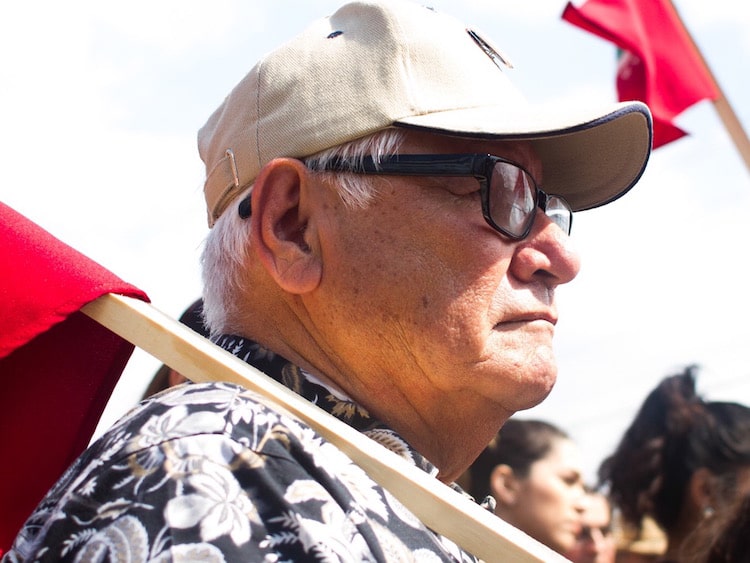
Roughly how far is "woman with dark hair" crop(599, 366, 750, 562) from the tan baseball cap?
111 inches

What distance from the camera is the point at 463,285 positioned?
205cm

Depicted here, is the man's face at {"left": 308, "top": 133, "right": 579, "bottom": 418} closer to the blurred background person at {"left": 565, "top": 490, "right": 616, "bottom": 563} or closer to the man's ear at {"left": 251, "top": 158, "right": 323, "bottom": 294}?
the man's ear at {"left": 251, "top": 158, "right": 323, "bottom": 294}

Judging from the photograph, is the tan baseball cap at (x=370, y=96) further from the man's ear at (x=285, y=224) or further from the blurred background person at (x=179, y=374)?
the blurred background person at (x=179, y=374)

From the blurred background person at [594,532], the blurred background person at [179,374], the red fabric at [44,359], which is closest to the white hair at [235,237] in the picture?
the blurred background person at [179,374]

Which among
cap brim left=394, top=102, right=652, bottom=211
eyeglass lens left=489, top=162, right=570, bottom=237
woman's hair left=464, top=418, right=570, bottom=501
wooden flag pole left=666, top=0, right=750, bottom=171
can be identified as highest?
wooden flag pole left=666, top=0, right=750, bottom=171

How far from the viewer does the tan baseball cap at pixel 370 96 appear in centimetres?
207

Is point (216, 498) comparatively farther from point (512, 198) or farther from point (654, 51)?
point (654, 51)

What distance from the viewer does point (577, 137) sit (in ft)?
7.90

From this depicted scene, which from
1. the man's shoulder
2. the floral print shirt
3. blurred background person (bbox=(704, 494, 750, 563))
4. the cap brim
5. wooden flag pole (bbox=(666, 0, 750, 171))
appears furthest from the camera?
wooden flag pole (bbox=(666, 0, 750, 171))

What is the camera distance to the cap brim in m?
2.03

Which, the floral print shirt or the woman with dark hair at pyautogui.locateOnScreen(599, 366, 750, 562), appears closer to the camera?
the floral print shirt

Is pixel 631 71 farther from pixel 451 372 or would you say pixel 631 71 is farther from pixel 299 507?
pixel 299 507

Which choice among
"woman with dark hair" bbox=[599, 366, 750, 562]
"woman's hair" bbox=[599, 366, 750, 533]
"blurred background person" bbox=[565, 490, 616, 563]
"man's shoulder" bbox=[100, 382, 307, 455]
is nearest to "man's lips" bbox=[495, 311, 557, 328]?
"man's shoulder" bbox=[100, 382, 307, 455]

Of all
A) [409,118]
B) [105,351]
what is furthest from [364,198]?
[105,351]
